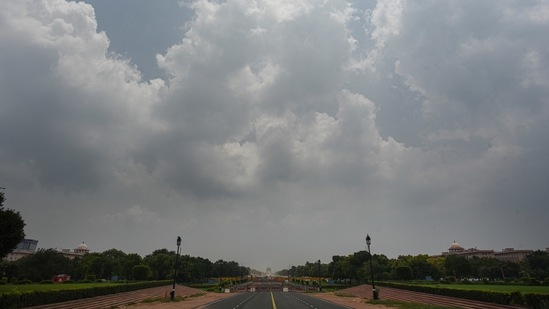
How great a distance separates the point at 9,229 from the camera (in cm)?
3819

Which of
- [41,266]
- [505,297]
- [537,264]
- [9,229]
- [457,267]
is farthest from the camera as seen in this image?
[537,264]

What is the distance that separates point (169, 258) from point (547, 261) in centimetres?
11577

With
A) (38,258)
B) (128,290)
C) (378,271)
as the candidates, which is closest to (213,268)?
(38,258)

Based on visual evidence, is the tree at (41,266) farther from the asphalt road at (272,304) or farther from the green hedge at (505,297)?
the green hedge at (505,297)

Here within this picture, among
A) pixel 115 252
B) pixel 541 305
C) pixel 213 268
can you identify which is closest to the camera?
pixel 541 305

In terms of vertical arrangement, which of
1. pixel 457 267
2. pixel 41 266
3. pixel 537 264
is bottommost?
pixel 41 266

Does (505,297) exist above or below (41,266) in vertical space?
below

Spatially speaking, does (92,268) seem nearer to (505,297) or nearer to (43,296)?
(43,296)

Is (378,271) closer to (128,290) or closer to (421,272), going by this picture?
(421,272)

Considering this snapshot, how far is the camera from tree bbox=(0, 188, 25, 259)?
37562mm

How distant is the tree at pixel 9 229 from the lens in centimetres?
3756

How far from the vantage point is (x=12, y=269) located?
291 feet

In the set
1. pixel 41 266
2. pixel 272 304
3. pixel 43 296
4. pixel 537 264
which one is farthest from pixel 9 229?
pixel 537 264

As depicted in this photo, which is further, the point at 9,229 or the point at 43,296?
the point at 9,229
